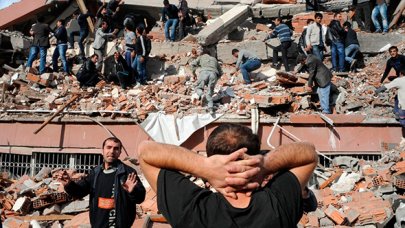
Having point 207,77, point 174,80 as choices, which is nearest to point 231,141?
point 207,77

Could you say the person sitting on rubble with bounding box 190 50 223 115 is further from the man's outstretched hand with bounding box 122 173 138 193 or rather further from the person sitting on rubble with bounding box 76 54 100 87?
the man's outstretched hand with bounding box 122 173 138 193

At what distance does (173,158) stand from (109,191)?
2758 millimetres

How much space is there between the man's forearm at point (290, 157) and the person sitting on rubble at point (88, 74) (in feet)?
40.1

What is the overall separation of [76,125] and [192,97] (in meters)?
2.69

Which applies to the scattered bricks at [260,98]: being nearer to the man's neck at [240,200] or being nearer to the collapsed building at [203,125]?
the collapsed building at [203,125]

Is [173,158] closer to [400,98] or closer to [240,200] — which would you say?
[240,200]

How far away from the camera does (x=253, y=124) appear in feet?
36.8

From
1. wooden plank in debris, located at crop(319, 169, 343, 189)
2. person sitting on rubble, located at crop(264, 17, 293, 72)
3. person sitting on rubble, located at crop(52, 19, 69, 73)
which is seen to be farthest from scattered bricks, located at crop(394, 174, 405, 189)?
person sitting on rubble, located at crop(52, 19, 69, 73)

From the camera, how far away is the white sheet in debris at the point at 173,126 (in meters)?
11.5

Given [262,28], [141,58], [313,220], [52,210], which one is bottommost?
[313,220]

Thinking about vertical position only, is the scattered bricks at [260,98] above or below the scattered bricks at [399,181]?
above

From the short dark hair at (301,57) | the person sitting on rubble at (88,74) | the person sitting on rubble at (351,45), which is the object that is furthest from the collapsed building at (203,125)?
the short dark hair at (301,57)

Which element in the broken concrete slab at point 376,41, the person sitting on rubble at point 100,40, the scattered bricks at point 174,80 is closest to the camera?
the scattered bricks at point 174,80

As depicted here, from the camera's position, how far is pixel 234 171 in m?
2.21
